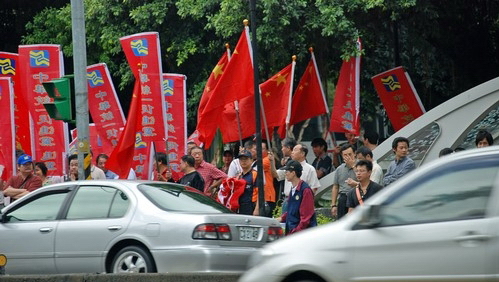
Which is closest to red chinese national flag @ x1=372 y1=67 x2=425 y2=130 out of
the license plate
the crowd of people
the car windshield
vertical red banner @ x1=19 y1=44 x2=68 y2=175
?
the crowd of people

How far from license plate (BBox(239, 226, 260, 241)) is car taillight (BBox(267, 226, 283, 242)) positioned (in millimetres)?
193

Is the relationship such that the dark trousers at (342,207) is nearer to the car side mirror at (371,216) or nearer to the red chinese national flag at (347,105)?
the car side mirror at (371,216)

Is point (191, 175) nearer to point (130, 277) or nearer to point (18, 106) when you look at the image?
point (130, 277)

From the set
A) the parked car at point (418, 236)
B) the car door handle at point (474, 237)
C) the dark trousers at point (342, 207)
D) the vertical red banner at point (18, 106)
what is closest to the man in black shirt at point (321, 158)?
the dark trousers at point (342, 207)

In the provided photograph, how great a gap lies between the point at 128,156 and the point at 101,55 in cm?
844

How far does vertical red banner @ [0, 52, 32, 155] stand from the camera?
2044cm

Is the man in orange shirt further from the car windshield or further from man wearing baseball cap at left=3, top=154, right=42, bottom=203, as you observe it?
man wearing baseball cap at left=3, top=154, right=42, bottom=203

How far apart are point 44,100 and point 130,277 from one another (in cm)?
861

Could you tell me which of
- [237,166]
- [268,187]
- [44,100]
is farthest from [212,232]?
[44,100]

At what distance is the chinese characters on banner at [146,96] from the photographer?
58.1ft

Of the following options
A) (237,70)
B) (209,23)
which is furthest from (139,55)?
(209,23)

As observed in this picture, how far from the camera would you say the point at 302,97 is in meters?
20.4

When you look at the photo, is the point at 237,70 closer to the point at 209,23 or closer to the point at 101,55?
the point at 209,23

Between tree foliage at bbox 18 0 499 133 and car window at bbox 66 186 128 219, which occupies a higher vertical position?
tree foliage at bbox 18 0 499 133
